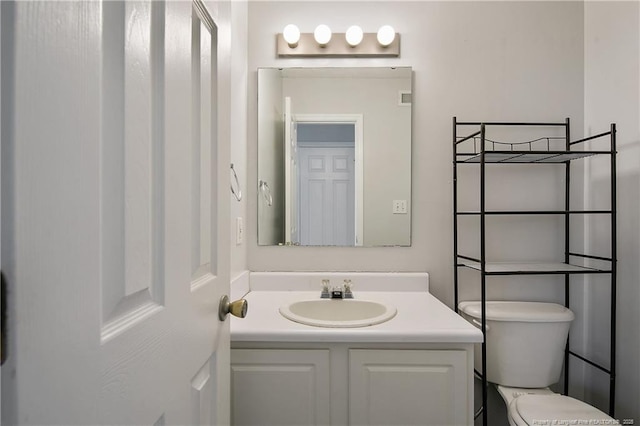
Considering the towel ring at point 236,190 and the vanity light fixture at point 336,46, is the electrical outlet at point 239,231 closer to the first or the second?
the towel ring at point 236,190

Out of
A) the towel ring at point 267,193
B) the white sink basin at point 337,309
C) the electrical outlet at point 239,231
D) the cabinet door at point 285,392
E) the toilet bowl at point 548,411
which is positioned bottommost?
the toilet bowl at point 548,411

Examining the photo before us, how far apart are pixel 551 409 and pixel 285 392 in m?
0.96

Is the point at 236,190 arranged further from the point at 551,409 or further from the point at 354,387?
the point at 551,409

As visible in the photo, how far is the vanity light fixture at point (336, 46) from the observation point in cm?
164

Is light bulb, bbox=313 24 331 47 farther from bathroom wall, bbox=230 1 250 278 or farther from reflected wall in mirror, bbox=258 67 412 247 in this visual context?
bathroom wall, bbox=230 1 250 278

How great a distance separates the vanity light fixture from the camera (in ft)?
5.39

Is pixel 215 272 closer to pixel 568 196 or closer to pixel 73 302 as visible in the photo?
pixel 73 302

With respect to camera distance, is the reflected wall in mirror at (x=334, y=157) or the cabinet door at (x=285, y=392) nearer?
the cabinet door at (x=285, y=392)

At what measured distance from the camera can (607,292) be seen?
4.99ft

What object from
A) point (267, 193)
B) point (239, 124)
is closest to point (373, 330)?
point (267, 193)

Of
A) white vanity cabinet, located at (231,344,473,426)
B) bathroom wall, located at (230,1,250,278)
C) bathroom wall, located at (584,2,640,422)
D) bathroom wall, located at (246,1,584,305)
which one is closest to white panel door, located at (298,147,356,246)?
bathroom wall, located at (246,1,584,305)

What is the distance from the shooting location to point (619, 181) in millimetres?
1471

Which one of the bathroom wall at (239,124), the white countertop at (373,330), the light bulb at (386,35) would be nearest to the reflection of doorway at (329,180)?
the bathroom wall at (239,124)

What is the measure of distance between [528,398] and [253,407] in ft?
3.37
